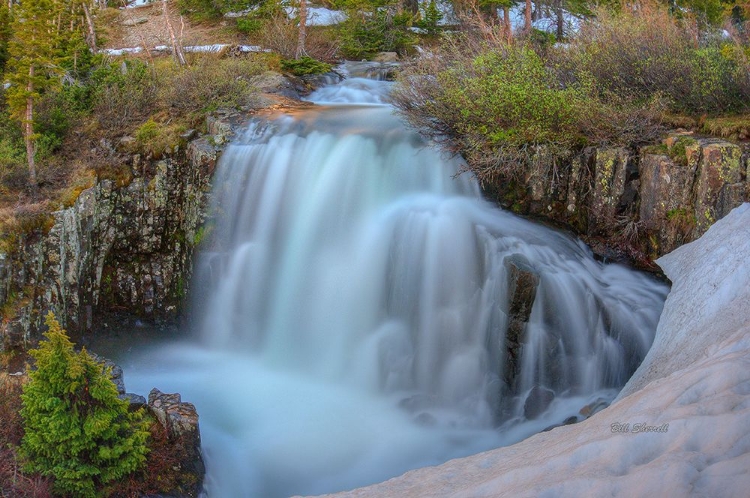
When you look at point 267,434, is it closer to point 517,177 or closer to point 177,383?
point 177,383

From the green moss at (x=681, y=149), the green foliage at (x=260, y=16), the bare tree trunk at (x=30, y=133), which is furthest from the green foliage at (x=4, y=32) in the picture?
the green moss at (x=681, y=149)

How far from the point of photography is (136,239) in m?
11.7

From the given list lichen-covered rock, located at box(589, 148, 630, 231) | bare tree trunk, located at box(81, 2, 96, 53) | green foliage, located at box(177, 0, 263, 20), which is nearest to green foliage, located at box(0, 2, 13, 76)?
bare tree trunk, located at box(81, 2, 96, 53)

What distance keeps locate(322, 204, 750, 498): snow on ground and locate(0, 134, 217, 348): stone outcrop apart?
24.3 ft

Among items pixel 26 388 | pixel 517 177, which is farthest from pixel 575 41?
pixel 26 388

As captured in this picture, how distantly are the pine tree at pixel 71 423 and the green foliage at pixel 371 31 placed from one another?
1557cm

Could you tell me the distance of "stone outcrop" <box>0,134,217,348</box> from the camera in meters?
10.8

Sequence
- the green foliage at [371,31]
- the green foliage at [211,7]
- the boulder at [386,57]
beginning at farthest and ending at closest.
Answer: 1. the green foliage at [211,7]
2. the green foliage at [371,31]
3. the boulder at [386,57]

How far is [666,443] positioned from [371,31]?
19455 millimetres

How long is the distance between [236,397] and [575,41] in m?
9.59

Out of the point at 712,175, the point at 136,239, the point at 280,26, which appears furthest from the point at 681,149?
the point at 280,26

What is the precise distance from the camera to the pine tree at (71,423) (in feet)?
21.0

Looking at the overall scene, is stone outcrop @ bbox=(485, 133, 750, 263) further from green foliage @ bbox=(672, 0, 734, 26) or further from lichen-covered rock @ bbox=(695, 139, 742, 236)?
green foliage @ bbox=(672, 0, 734, 26)

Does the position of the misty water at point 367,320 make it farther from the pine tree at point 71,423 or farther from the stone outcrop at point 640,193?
the pine tree at point 71,423
